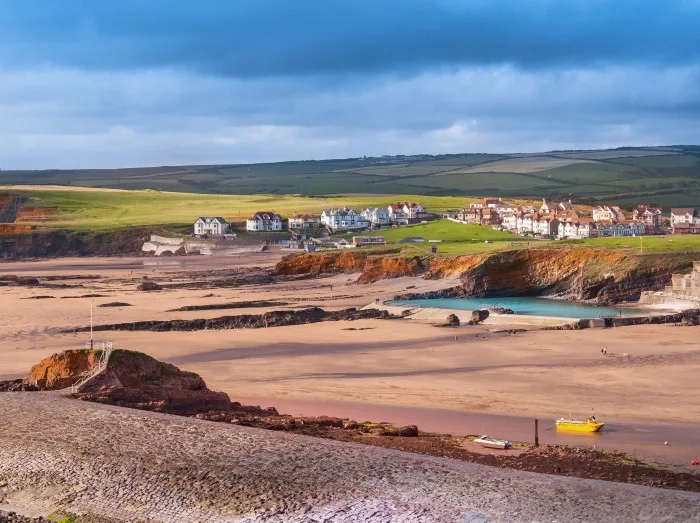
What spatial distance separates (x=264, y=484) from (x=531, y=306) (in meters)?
47.0

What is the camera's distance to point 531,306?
64.9 m

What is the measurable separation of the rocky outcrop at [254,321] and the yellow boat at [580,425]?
28109mm

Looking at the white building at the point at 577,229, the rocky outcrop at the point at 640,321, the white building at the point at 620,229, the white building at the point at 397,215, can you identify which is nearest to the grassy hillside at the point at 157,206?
the white building at the point at 397,215

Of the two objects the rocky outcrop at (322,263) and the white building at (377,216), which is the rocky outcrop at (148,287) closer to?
the rocky outcrop at (322,263)

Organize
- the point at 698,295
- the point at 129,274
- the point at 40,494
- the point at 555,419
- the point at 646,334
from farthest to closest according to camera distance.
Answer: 1. the point at 129,274
2. the point at 698,295
3. the point at 646,334
4. the point at 555,419
5. the point at 40,494

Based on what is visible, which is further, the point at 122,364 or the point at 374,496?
the point at 122,364

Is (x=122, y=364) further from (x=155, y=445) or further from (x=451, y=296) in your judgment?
(x=451, y=296)

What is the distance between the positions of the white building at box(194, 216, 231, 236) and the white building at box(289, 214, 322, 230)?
9.38 m

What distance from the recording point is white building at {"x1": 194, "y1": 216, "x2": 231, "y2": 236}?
11919 cm

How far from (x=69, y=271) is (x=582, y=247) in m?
44.2

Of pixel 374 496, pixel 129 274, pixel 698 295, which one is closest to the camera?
pixel 374 496

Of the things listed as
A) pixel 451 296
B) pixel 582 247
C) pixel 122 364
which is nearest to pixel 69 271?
pixel 451 296

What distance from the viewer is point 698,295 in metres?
61.5

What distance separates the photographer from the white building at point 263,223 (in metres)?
123
